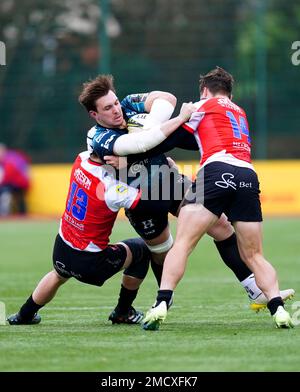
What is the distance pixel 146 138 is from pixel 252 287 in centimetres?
150

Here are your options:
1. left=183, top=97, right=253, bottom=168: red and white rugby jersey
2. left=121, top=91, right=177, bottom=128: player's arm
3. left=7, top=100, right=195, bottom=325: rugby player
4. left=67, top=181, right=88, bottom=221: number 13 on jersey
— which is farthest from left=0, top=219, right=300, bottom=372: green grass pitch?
left=121, top=91, right=177, bottom=128: player's arm

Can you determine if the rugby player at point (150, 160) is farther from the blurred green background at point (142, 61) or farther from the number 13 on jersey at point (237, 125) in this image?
the blurred green background at point (142, 61)

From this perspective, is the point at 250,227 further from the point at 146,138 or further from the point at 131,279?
the point at 131,279

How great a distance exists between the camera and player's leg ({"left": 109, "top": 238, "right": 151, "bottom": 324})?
7875 millimetres

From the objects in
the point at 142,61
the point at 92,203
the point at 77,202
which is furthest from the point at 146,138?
the point at 142,61

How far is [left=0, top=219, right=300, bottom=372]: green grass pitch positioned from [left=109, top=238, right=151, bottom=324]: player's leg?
17 centimetres

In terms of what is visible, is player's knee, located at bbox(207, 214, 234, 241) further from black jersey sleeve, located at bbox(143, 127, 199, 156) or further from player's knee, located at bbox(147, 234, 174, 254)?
black jersey sleeve, located at bbox(143, 127, 199, 156)

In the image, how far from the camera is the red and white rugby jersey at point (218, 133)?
24.4 feet

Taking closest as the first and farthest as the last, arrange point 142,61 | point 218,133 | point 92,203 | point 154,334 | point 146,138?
point 154,334
point 146,138
point 218,133
point 92,203
point 142,61

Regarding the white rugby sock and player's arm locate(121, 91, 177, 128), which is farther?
the white rugby sock

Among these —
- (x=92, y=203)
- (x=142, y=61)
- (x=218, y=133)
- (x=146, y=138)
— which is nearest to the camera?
(x=146, y=138)

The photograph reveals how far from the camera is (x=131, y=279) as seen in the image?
7.93 meters

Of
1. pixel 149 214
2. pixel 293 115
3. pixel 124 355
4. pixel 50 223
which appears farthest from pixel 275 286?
pixel 293 115

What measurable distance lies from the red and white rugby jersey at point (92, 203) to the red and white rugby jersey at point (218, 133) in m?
0.63
